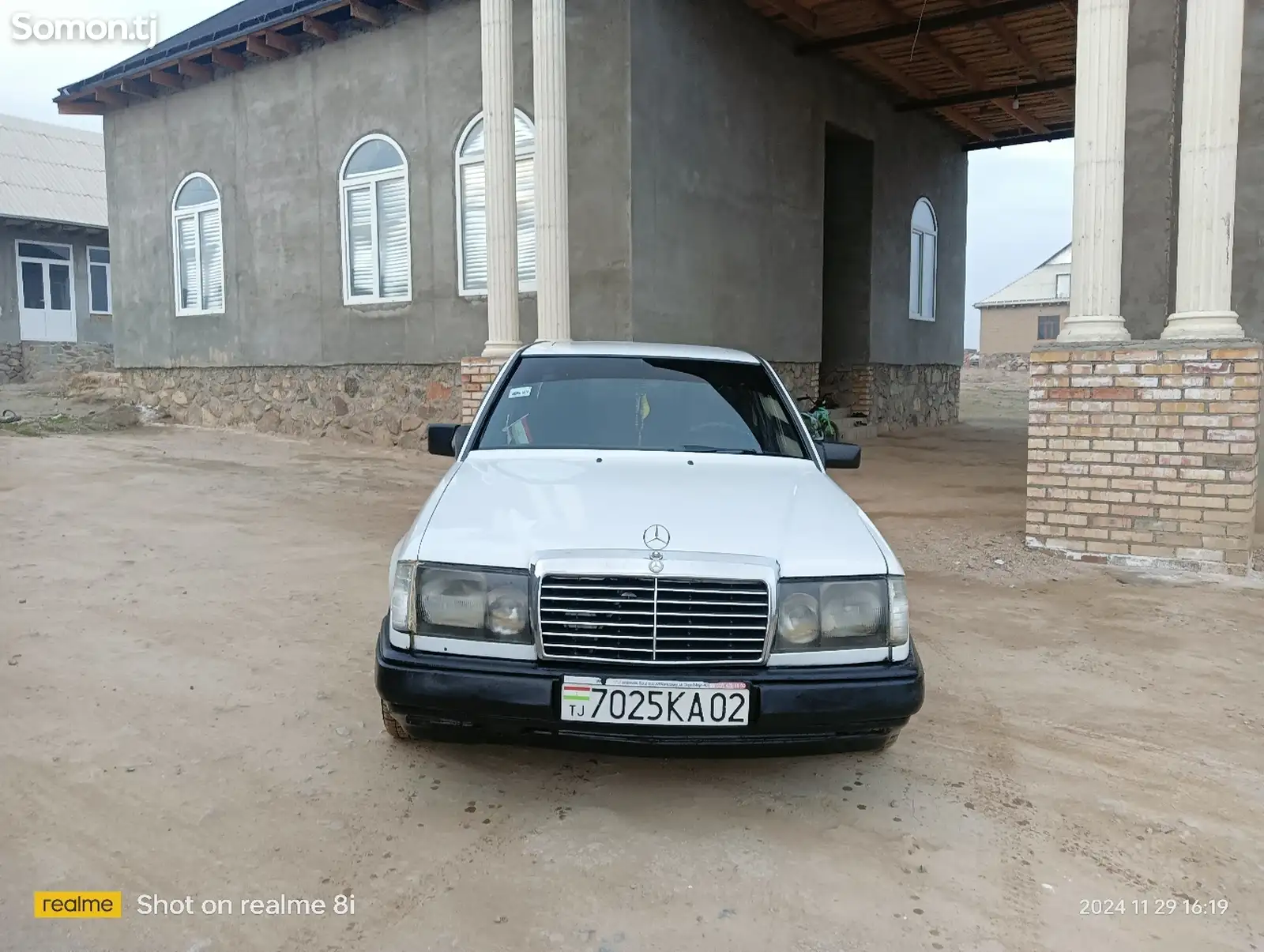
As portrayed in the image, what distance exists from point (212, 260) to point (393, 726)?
14.0 m

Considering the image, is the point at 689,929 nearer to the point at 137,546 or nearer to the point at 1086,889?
the point at 1086,889

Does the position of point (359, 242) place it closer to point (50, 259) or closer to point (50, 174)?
point (50, 259)

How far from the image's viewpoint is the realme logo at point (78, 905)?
8.00 ft

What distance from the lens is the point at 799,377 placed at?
13656 millimetres

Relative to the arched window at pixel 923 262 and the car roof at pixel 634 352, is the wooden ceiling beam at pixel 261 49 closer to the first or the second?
the arched window at pixel 923 262

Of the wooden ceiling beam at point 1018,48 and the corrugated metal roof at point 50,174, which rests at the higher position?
the corrugated metal roof at point 50,174

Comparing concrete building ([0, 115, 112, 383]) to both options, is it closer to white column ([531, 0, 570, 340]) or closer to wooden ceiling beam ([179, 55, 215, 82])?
wooden ceiling beam ([179, 55, 215, 82])

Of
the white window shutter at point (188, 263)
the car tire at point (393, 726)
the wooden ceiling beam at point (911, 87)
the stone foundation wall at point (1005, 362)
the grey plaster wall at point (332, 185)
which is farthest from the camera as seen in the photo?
the stone foundation wall at point (1005, 362)

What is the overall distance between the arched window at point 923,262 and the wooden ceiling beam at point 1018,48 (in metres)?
2.91

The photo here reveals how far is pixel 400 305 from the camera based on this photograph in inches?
508

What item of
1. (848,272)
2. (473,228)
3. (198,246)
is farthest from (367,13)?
(848,272)

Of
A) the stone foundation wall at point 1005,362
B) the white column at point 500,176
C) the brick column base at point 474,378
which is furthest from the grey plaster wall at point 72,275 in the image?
the stone foundation wall at point 1005,362

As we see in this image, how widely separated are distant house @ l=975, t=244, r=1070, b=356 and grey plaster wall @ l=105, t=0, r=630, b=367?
40.0 meters

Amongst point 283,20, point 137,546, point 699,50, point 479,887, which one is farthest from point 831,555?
point 283,20
